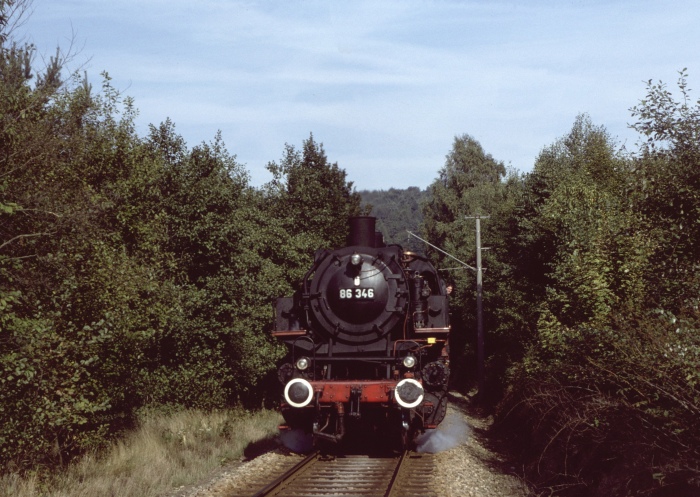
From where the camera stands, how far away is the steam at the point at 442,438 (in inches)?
508

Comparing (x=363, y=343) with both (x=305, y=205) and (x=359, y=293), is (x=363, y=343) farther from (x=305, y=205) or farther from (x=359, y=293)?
(x=305, y=205)

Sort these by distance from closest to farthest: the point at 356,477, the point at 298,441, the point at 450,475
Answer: the point at 356,477 < the point at 450,475 < the point at 298,441

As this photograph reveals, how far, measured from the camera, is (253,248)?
1955 centimetres

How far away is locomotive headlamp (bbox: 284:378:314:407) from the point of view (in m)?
10.8

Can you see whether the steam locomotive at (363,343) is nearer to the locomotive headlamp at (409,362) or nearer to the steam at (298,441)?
the locomotive headlamp at (409,362)

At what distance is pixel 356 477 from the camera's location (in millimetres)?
10234

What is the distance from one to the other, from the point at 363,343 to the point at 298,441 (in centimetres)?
286

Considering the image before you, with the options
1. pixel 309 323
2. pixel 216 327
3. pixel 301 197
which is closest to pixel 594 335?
pixel 309 323

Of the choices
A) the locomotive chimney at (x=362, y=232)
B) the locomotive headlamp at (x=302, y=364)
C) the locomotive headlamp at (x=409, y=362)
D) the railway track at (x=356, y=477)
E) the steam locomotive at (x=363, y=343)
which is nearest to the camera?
the railway track at (x=356, y=477)

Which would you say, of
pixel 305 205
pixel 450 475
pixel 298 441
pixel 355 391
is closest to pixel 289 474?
pixel 355 391

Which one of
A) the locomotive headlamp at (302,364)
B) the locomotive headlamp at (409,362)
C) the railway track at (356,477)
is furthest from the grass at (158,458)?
the locomotive headlamp at (409,362)

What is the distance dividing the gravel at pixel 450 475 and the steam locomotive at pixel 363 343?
749 millimetres

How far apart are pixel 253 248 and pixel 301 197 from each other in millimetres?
8557

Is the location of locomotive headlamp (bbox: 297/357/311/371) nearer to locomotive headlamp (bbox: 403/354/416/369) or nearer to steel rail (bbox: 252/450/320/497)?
steel rail (bbox: 252/450/320/497)
